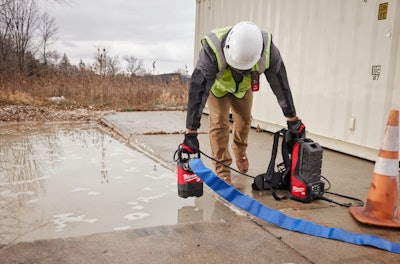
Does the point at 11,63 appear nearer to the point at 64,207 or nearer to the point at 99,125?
the point at 99,125

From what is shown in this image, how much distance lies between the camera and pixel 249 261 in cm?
212

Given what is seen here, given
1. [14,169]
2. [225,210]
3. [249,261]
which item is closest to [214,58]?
[225,210]

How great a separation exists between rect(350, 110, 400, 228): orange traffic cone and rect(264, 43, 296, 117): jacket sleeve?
2.58 feet

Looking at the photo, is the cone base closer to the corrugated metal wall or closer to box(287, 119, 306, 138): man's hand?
box(287, 119, 306, 138): man's hand

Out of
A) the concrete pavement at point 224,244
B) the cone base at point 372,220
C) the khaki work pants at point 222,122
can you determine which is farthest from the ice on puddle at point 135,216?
the cone base at point 372,220

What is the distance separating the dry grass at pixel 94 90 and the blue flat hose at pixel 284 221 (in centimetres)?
870

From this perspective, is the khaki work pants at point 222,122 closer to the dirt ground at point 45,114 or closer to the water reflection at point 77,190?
the water reflection at point 77,190

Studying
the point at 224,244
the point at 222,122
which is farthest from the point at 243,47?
the point at 224,244

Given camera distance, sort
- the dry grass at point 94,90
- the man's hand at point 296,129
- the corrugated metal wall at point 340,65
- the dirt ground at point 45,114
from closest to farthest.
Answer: the man's hand at point 296,129
the corrugated metal wall at point 340,65
the dirt ground at point 45,114
the dry grass at point 94,90

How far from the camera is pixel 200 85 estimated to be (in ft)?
9.59

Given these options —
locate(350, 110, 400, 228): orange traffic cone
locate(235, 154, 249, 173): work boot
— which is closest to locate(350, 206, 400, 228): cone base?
locate(350, 110, 400, 228): orange traffic cone

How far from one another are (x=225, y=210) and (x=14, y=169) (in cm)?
264

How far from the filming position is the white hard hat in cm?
282

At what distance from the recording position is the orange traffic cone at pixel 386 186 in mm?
2660
